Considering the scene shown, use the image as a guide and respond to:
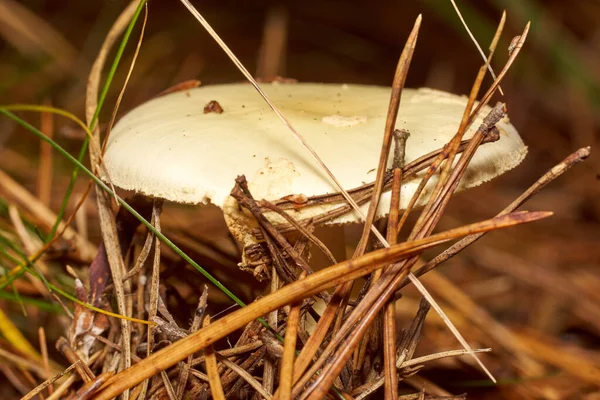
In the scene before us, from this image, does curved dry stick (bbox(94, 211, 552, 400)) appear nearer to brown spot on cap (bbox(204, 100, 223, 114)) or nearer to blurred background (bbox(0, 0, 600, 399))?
brown spot on cap (bbox(204, 100, 223, 114))

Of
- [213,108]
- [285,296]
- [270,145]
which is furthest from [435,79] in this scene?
[285,296]

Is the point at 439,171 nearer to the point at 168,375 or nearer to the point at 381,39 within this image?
the point at 168,375

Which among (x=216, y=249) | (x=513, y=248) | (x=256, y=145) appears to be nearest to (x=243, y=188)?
(x=256, y=145)

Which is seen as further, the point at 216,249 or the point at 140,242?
the point at 216,249

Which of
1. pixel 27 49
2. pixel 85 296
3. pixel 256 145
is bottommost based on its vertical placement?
pixel 85 296

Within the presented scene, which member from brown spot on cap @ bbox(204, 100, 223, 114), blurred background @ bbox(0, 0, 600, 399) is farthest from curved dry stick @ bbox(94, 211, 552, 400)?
blurred background @ bbox(0, 0, 600, 399)

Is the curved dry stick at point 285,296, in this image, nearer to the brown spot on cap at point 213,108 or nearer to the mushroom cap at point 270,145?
the mushroom cap at point 270,145

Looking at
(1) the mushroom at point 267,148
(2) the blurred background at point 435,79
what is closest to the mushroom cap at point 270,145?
(1) the mushroom at point 267,148
